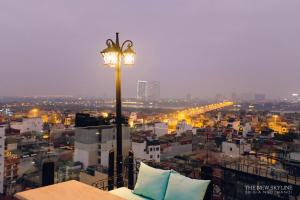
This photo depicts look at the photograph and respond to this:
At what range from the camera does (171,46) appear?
65.3 m

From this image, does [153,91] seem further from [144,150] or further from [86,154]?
[86,154]

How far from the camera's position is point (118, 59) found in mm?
5336

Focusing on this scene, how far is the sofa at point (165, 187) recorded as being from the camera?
3.62 meters

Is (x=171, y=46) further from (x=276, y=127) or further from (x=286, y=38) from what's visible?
(x=276, y=127)

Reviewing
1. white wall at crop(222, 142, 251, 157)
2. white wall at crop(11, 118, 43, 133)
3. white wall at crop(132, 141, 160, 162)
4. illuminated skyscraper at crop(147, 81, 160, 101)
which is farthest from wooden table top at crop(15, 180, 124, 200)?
illuminated skyscraper at crop(147, 81, 160, 101)

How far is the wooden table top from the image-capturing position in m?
3.31

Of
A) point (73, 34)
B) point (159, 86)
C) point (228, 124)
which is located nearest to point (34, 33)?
point (73, 34)

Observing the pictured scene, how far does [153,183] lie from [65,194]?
1.33 metres

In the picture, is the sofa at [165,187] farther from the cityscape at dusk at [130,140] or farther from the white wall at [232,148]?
the white wall at [232,148]

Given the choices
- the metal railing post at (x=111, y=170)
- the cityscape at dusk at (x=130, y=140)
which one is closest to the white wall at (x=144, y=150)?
the cityscape at dusk at (x=130, y=140)

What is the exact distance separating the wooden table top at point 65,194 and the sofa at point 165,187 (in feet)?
2.41

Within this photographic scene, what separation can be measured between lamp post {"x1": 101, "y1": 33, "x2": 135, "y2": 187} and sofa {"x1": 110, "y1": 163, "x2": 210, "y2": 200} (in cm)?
94

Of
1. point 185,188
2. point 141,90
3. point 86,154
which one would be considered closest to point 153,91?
point 141,90

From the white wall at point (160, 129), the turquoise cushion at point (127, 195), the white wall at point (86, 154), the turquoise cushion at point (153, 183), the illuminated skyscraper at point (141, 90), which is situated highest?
the illuminated skyscraper at point (141, 90)
